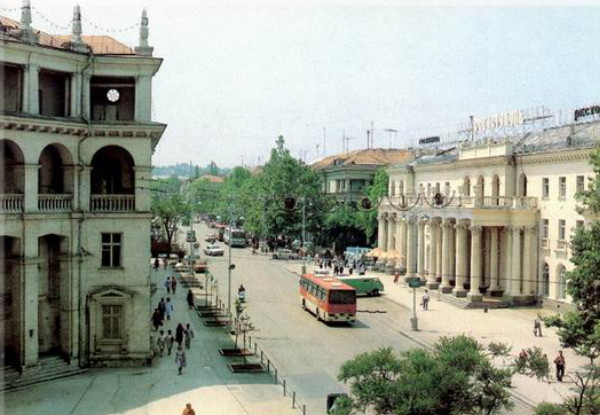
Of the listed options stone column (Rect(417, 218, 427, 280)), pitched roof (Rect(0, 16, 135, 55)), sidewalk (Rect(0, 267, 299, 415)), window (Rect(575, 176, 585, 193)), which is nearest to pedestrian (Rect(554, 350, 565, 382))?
sidewalk (Rect(0, 267, 299, 415))

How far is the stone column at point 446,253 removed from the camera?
2562 inches

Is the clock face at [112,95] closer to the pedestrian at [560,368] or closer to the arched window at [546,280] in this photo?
the pedestrian at [560,368]

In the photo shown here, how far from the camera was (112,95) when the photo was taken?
123 feet

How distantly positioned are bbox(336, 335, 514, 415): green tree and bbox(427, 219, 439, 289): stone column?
51.3 m

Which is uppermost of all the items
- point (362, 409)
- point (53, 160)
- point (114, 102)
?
point (114, 102)

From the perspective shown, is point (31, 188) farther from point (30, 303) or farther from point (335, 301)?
point (335, 301)

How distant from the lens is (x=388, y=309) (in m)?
57.4

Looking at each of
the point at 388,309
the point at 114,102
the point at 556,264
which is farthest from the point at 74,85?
the point at 556,264

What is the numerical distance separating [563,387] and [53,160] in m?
25.6

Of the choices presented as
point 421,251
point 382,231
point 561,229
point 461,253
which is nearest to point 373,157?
point 382,231

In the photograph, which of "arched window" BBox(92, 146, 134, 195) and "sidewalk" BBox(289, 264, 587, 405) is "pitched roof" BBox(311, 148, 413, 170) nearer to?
"sidewalk" BBox(289, 264, 587, 405)

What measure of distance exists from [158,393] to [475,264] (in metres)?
35.5

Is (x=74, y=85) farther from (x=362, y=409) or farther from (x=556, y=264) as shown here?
(x=556, y=264)

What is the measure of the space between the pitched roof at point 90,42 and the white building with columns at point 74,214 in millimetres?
206
